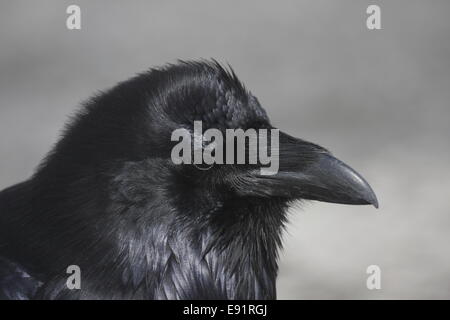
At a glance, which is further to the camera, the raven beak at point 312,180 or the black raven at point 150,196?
the raven beak at point 312,180

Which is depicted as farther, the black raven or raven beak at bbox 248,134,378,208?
raven beak at bbox 248,134,378,208

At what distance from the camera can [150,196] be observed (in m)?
3.35

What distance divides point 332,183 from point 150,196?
654 millimetres

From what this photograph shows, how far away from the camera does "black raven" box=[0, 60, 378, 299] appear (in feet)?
11.0

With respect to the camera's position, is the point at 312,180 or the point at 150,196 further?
the point at 312,180

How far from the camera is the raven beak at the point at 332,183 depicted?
11.3 ft

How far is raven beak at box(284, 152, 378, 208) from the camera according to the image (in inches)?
136

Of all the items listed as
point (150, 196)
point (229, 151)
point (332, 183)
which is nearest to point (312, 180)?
point (332, 183)

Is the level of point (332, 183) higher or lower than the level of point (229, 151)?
lower

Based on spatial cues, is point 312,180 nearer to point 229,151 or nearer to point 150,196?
point 229,151

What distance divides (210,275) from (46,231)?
623 millimetres

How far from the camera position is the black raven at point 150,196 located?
3.35 meters

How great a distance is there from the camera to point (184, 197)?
342 cm
